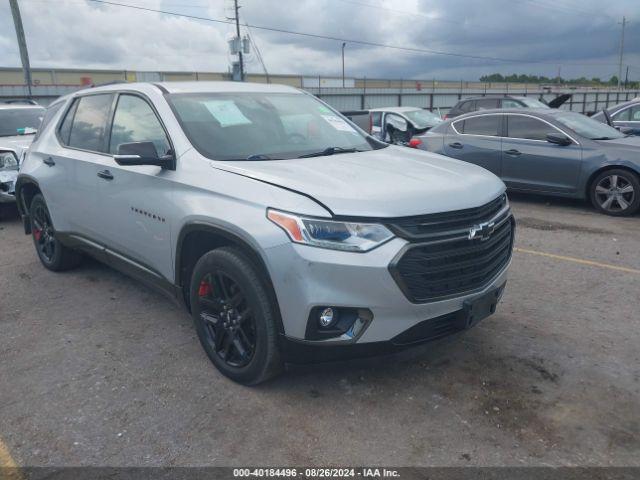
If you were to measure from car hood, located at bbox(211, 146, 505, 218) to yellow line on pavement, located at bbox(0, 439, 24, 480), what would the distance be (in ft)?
6.20

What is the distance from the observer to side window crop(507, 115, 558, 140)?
28.0 ft

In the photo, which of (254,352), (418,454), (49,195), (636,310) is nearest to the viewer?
(418,454)

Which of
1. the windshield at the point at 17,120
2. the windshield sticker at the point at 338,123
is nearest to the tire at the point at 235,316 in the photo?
the windshield sticker at the point at 338,123

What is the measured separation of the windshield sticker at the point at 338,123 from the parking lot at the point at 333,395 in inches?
73.7

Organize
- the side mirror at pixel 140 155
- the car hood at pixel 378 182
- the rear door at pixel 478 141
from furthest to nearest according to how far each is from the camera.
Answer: the rear door at pixel 478 141 < the side mirror at pixel 140 155 < the car hood at pixel 378 182

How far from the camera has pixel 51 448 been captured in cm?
286

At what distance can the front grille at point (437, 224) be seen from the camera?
9.36ft

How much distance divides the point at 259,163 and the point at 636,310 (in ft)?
10.6

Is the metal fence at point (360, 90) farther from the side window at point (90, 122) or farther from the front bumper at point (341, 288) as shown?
the front bumper at point (341, 288)

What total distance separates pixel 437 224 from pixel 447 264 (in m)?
0.23

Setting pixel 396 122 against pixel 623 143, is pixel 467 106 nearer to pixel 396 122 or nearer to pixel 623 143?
pixel 396 122

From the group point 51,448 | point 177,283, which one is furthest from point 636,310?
point 51,448

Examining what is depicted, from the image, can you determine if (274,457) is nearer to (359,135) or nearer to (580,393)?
(580,393)

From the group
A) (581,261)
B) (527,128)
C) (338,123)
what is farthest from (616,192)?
(338,123)
